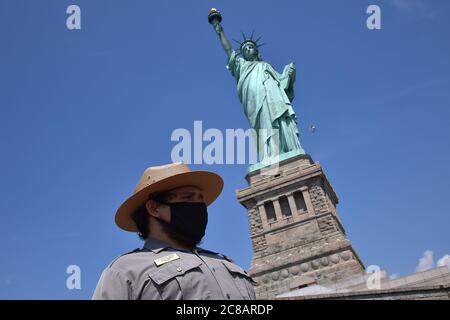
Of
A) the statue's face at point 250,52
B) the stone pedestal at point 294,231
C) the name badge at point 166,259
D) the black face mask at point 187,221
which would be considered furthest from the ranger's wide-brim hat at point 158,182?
the statue's face at point 250,52

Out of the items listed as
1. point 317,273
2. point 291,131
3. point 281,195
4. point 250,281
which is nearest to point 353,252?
point 317,273

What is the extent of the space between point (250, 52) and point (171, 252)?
3501 cm

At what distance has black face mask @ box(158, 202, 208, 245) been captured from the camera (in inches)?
138

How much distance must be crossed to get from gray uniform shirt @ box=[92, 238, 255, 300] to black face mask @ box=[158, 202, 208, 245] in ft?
0.48

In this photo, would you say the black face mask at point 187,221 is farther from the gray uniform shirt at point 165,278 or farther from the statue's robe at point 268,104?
the statue's robe at point 268,104

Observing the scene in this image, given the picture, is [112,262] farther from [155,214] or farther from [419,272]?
[419,272]

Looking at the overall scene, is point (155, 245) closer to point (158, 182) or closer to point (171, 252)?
point (171, 252)

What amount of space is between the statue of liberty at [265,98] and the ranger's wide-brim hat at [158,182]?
26979 mm

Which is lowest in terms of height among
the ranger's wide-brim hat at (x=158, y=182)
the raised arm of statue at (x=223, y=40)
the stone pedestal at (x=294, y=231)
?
the ranger's wide-brim hat at (x=158, y=182)

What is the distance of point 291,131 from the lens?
106 feet

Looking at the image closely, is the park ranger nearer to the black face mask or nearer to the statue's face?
the black face mask

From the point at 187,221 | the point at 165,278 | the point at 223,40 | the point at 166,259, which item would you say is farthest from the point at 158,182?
the point at 223,40

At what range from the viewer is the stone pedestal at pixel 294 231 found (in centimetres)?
2481
